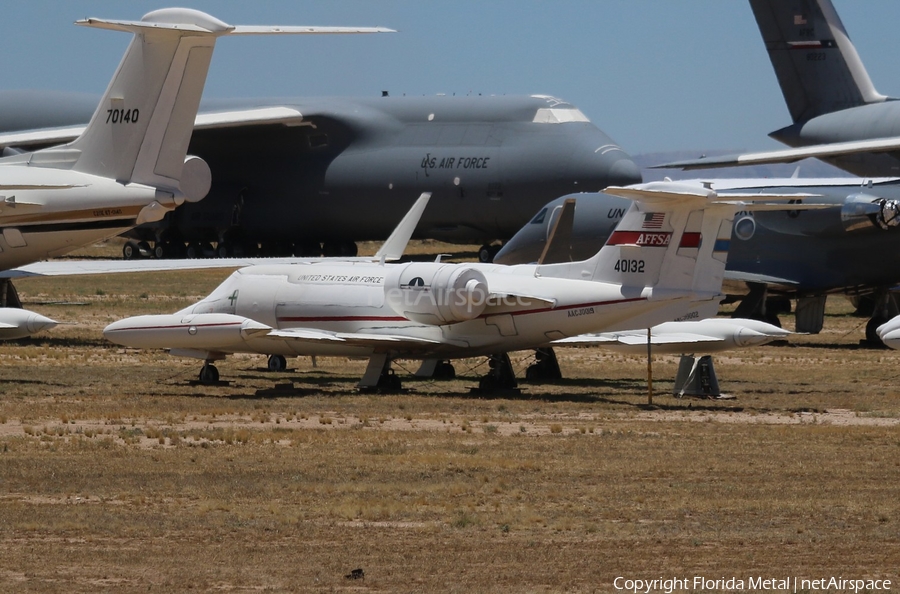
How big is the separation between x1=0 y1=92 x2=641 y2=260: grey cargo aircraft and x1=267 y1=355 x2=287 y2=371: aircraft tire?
62.1 feet

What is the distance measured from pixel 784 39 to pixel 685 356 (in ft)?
72.5

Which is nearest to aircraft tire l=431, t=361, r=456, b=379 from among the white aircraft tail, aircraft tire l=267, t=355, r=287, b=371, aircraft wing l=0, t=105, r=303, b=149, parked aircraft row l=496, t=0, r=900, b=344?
aircraft tire l=267, t=355, r=287, b=371

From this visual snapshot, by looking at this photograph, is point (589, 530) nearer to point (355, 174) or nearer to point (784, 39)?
point (784, 39)

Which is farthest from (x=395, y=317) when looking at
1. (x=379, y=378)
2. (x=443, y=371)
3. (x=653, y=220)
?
(x=653, y=220)

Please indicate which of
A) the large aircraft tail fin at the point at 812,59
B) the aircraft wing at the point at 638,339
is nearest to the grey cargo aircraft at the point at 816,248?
the aircraft wing at the point at 638,339

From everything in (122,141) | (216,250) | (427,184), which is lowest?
(216,250)

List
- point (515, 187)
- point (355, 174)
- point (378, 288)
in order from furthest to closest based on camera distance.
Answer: point (355, 174) < point (515, 187) < point (378, 288)

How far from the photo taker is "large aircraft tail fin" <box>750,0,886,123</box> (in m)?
39.0

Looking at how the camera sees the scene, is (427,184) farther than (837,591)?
Yes

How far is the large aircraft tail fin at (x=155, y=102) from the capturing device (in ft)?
79.5

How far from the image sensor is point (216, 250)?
52.8 meters

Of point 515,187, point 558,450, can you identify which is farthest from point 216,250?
point 558,450

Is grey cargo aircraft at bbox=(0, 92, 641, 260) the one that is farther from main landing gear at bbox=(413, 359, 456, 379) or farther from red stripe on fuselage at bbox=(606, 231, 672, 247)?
red stripe on fuselage at bbox=(606, 231, 672, 247)

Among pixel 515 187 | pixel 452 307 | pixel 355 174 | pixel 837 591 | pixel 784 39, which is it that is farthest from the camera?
pixel 355 174
